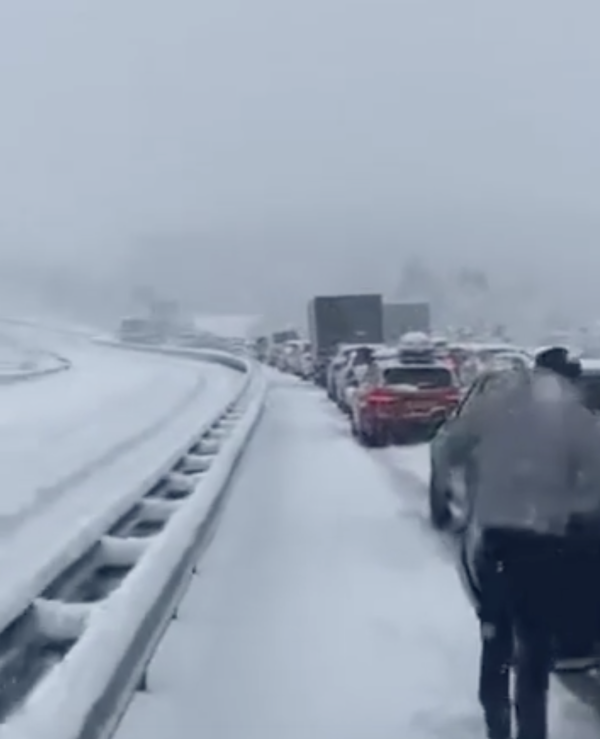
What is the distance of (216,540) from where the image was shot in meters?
13.0

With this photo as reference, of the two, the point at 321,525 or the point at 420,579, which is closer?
the point at 420,579

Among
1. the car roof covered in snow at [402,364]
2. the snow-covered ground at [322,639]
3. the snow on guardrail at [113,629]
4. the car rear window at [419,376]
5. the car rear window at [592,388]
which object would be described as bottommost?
the snow-covered ground at [322,639]

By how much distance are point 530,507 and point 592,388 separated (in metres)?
6.66

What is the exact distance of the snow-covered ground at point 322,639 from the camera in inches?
275

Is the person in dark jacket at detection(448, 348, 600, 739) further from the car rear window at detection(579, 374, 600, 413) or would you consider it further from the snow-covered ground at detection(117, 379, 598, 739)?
the car rear window at detection(579, 374, 600, 413)

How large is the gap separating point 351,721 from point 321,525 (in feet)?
23.8

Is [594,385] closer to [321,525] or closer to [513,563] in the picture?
[321,525]

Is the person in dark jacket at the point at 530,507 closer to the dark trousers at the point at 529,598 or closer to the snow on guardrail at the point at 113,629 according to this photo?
the dark trousers at the point at 529,598

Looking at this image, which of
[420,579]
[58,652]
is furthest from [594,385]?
[58,652]

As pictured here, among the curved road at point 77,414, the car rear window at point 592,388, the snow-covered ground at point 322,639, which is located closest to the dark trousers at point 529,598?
the snow-covered ground at point 322,639

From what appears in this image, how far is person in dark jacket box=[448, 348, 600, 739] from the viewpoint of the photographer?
565 cm

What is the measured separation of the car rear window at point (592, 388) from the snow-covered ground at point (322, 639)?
5.15ft

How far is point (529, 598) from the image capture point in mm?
5738

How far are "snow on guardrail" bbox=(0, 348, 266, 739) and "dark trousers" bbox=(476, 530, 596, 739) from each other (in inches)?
59.4
